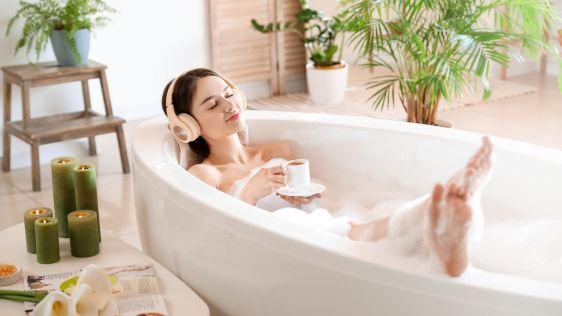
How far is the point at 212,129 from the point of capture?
2.73 m

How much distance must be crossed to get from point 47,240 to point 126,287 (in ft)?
1.06

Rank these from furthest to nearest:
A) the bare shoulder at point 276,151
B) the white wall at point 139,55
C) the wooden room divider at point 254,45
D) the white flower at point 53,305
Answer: the wooden room divider at point 254,45 < the white wall at point 139,55 < the bare shoulder at point 276,151 < the white flower at point 53,305

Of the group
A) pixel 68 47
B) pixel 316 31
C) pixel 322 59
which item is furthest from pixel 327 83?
pixel 68 47

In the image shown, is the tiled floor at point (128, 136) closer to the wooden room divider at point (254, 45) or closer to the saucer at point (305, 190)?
the wooden room divider at point (254, 45)

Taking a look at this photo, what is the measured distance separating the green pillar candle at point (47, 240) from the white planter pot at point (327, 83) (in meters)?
2.95

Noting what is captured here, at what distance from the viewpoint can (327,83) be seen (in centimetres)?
522

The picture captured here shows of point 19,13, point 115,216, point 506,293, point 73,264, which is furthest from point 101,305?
point 19,13

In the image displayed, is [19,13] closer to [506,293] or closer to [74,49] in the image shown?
[74,49]

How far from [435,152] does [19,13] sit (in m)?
2.45

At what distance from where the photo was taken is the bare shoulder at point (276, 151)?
2.96 m

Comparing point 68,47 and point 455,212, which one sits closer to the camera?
point 455,212

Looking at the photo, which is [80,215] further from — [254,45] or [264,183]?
[254,45]

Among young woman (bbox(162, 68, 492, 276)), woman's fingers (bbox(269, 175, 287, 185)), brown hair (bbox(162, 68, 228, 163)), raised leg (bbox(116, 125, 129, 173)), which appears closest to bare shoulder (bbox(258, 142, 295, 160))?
young woman (bbox(162, 68, 492, 276))

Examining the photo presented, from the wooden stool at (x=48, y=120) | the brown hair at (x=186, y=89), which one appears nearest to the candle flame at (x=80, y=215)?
the brown hair at (x=186, y=89)
